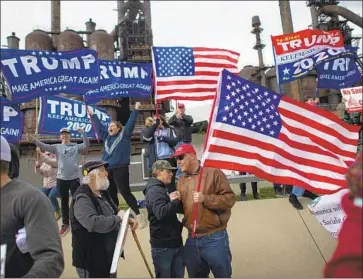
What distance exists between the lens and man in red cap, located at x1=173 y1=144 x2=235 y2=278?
3680 mm

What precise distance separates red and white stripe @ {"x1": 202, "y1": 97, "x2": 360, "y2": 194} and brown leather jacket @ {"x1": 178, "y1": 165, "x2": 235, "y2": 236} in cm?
16

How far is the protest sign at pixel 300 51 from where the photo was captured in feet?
28.5

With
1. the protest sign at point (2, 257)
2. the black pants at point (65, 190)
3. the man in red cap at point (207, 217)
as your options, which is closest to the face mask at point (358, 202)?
the protest sign at point (2, 257)

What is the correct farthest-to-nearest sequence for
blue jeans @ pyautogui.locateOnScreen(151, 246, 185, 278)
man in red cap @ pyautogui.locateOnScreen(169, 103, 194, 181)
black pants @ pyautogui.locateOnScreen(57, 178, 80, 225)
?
man in red cap @ pyautogui.locateOnScreen(169, 103, 194, 181) < black pants @ pyautogui.locateOnScreen(57, 178, 80, 225) < blue jeans @ pyautogui.locateOnScreen(151, 246, 185, 278)

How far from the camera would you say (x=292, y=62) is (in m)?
8.74

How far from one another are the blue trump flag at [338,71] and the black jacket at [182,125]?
3.99m

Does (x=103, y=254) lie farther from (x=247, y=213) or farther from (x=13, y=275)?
(x=247, y=213)

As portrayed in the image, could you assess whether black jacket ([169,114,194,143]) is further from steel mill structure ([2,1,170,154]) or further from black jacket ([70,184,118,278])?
steel mill structure ([2,1,170,154])

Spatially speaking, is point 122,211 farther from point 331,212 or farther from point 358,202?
point 358,202

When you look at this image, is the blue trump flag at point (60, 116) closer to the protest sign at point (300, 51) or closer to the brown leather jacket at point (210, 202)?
the brown leather jacket at point (210, 202)

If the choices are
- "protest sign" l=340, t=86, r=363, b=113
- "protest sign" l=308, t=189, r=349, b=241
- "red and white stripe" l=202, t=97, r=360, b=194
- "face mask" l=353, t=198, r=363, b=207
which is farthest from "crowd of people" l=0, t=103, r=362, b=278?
"protest sign" l=340, t=86, r=363, b=113

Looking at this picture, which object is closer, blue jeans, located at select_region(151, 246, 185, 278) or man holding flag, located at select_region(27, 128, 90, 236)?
blue jeans, located at select_region(151, 246, 185, 278)

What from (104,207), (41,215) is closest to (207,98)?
(104,207)

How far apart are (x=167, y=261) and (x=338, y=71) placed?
7.51 metres
